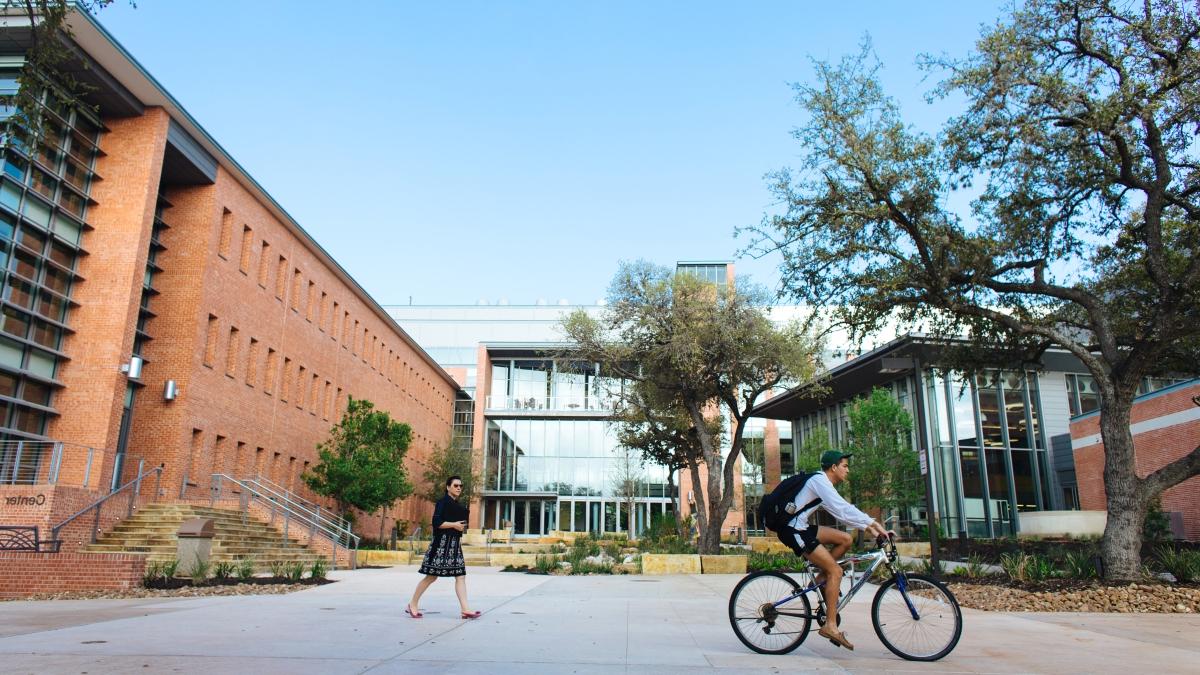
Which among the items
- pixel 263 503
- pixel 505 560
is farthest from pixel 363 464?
pixel 505 560

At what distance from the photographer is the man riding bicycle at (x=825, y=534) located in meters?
6.23

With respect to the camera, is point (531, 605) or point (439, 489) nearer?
point (531, 605)

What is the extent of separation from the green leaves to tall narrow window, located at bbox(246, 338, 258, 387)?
3680 mm

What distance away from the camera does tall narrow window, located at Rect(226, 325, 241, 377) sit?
26406 mm

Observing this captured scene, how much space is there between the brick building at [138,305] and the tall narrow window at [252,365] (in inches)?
2.1

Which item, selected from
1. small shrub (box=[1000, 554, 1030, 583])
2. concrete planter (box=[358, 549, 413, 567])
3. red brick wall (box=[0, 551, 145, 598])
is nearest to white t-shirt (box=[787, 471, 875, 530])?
small shrub (box=[1000, 554, 1030, 583])

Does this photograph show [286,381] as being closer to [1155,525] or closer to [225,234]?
[225,234]

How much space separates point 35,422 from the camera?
19.1 meters

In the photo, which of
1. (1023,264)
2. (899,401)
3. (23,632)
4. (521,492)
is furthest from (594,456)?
(23,632)

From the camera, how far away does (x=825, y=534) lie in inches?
255

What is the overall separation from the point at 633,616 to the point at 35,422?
17.2 metres

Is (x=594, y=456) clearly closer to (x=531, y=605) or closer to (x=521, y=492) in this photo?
(x=521, y=492)

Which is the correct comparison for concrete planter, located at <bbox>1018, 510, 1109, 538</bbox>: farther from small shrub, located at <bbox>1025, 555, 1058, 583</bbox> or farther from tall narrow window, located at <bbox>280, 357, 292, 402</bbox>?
tall narrow window, located at <bbox>280, 357, 292, 402</bbox>

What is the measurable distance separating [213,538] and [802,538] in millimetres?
16522
